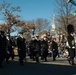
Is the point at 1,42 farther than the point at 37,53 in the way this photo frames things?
No

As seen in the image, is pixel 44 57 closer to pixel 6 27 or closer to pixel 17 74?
pixel 17 74

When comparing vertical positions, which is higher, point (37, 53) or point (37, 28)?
point (37, 28)

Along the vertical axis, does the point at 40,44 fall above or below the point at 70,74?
above

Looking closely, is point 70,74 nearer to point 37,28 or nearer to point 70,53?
point 70,53

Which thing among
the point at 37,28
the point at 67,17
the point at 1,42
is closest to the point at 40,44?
the point at 1,42

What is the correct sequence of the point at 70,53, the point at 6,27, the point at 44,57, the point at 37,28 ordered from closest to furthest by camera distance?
the point at 70,53, the point at 44,57, the point at 6,27, the point at 37,28

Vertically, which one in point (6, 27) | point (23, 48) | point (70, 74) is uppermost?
point (6, 27)

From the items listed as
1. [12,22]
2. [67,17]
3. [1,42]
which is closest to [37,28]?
[12,22]

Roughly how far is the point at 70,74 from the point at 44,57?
9.81 m

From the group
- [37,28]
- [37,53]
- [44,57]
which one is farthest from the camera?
[37,28]

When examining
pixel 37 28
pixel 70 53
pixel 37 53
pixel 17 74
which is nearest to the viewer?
pixel 17 74

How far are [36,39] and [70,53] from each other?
13.1 feet

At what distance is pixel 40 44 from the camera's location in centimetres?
2170

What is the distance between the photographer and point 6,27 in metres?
54.1
